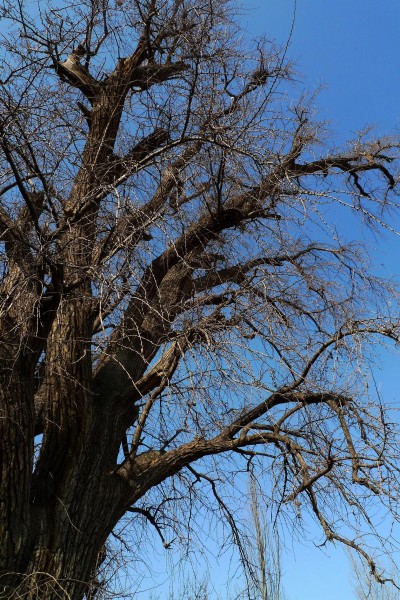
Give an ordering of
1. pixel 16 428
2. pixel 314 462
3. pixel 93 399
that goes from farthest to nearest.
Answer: pixel 93 399 → pixel 314 462 → pixel 16 428

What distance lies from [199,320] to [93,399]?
1203mm

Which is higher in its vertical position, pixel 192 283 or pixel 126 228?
pixel 192 283

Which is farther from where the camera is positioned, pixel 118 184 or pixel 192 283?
pixel 192 283

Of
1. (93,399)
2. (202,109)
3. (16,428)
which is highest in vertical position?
(202,109)

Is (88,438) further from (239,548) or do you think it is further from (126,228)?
(239,548)

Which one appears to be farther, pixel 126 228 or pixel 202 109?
pixel 202 109

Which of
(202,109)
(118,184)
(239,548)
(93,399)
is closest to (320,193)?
(202,109)

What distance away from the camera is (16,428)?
393 cm

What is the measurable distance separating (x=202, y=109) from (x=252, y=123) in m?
0.34

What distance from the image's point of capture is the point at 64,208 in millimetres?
4059

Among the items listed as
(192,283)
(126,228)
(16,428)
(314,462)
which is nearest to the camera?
(126,228)

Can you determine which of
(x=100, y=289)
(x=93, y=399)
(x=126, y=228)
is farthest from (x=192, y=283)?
(x=100, y=289)

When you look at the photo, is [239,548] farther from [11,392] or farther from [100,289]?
[100,289]

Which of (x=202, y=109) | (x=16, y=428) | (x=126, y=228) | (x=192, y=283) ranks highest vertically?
(x=202, y=109)
